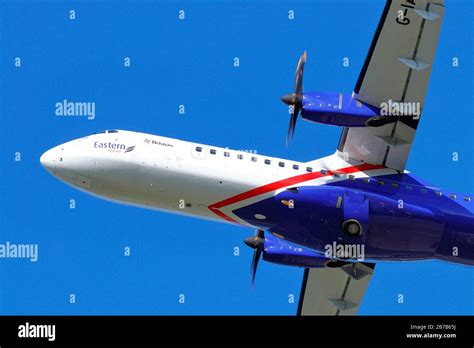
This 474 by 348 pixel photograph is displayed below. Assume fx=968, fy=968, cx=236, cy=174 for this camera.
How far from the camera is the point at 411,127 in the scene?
32.3 meters

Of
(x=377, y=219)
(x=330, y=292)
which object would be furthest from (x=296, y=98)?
(x=330, y=292)

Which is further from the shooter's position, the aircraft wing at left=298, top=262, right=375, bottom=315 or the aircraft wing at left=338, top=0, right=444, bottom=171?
the aircraft wing at left=298, top=262, right=375, bottom=315

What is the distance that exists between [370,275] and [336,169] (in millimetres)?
5559

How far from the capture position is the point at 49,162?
32375 millimetres

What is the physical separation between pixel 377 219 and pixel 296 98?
4814mm

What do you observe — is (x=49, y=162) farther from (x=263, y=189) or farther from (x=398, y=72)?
(x=398, y=72)

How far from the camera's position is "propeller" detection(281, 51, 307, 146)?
31109 millimetres

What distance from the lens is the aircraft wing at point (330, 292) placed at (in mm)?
37125

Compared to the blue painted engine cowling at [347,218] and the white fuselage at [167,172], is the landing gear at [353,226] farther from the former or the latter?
the white fuselage at [167,172]

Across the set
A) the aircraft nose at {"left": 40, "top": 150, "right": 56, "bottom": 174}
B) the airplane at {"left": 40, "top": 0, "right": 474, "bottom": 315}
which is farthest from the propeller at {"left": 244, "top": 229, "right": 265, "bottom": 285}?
the aircraft nose at {"left": 40, "top": 150, "right": 56, "bottom": 174}

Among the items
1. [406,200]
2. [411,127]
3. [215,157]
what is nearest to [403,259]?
[406,200]

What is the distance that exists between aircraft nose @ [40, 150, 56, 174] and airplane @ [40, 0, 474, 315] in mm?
33

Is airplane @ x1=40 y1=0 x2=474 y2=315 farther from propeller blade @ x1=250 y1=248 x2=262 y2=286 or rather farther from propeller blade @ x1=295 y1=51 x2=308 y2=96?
propeller blade @ x1=250 y1=248 x2=262 y2=286
